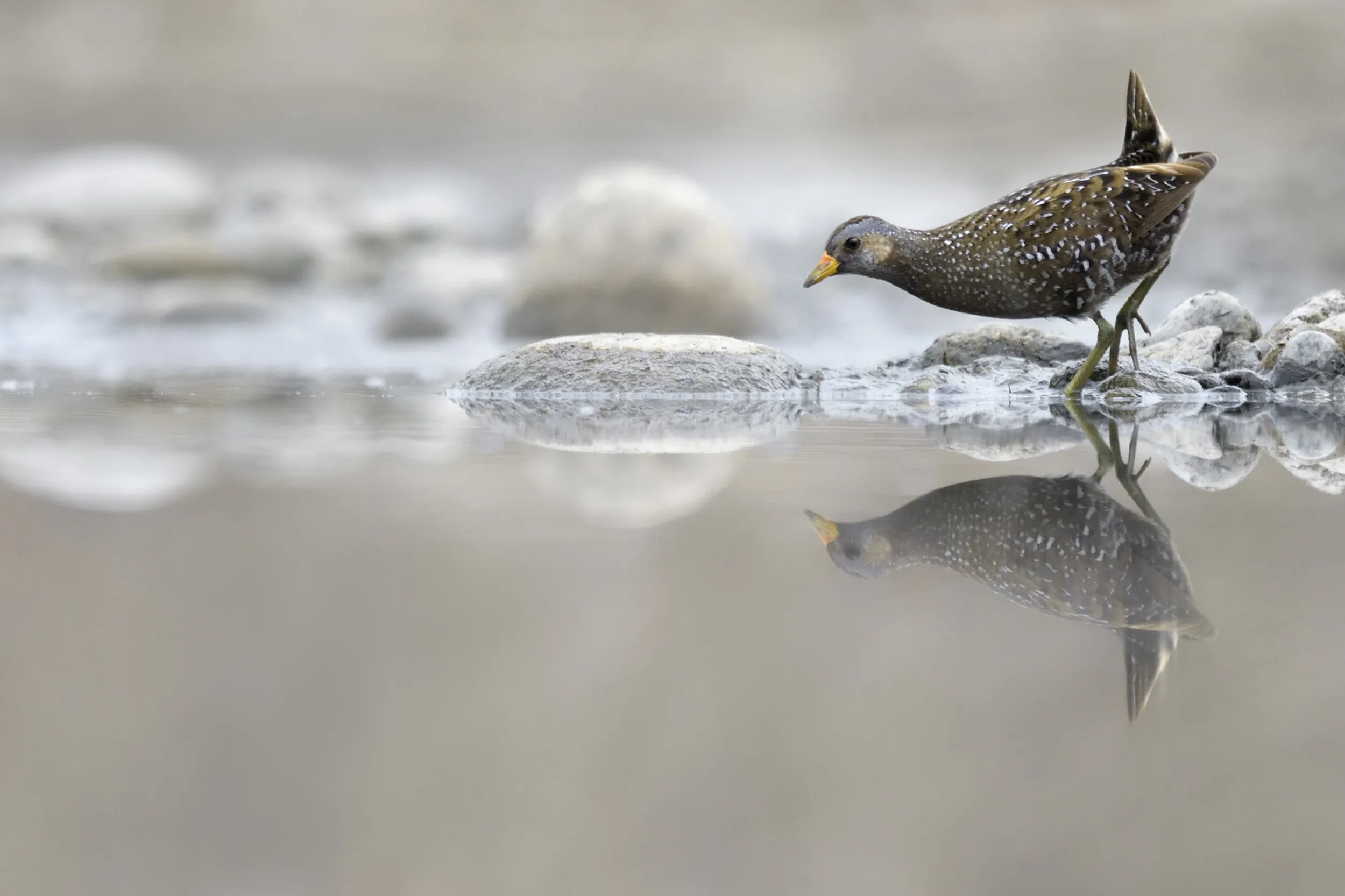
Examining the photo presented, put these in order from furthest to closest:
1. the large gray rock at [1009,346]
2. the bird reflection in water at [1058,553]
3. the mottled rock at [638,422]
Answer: the large gray rock at [1009,346] → the mottled rock at [638,422] → the bird reflection in water at [1058,553]

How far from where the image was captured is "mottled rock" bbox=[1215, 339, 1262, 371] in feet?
14.2

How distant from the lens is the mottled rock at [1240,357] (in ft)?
14.2

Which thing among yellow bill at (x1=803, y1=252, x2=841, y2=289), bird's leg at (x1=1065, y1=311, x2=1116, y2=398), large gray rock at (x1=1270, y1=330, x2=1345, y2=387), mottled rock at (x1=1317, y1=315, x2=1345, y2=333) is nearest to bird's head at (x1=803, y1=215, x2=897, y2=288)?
yellow bill at (x1=803, y1=252, x2=841, y2=289)

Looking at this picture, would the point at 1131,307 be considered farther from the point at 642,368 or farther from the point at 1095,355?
the point at 642,368

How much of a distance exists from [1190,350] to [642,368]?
6.62 feet

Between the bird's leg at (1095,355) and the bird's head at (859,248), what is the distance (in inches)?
23.9

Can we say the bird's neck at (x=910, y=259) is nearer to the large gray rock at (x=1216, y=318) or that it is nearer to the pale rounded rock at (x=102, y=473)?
the large gray rock at (x=1216, y=318)

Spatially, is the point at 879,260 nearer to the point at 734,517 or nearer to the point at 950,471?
the point at 950,471

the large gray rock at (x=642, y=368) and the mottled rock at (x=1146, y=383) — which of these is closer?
the mottled rock at (x=1146, y=383)

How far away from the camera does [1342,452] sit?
220 centimetres

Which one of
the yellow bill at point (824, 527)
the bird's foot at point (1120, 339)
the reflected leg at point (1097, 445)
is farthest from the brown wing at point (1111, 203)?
the yellow bill at point (824, 527)

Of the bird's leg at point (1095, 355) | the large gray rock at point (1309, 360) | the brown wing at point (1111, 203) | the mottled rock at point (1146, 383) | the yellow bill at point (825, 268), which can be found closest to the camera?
the brown wing at point (1111, 203)

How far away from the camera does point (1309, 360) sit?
3930mm

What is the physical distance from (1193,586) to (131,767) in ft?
2.86
